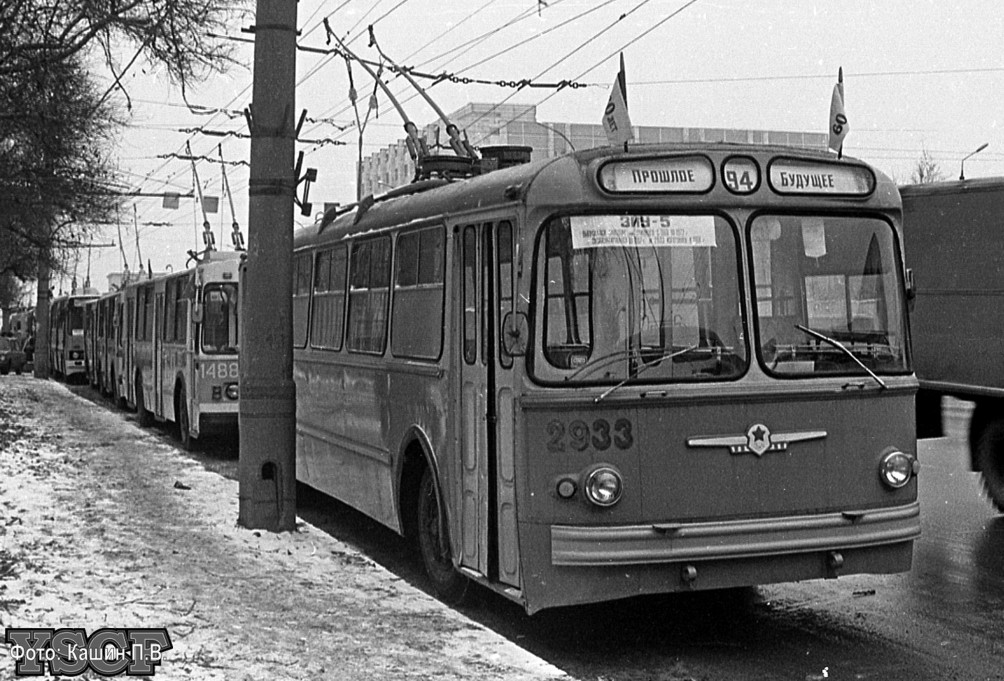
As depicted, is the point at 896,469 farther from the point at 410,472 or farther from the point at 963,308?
the point at 963,308

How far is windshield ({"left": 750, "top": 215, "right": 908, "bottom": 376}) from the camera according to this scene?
7.85 meters

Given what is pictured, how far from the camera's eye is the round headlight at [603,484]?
24.8ft

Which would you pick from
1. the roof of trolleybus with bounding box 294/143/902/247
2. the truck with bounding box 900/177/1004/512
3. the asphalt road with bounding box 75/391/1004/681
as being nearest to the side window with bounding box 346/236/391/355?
the asphalt road with bounding box 75/391/1004/681

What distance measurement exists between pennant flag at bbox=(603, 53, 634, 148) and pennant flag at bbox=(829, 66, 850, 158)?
1202 mm

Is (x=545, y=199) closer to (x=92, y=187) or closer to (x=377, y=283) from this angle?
(x=377, y=283)

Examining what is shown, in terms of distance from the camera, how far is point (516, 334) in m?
7.65

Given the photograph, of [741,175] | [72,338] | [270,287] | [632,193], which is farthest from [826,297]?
[72,338]

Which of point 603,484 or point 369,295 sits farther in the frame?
point 369,295

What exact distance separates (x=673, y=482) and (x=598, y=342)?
0.85m

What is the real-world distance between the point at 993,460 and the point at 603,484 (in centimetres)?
673

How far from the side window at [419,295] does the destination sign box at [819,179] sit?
7.70ft

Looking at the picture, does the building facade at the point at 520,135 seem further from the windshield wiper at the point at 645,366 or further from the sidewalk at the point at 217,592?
the windshield wiper at the point at 645,366

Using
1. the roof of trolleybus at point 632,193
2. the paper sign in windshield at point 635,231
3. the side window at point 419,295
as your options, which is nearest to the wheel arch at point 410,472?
the side window at point 419,295

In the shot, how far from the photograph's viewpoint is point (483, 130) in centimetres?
5538
